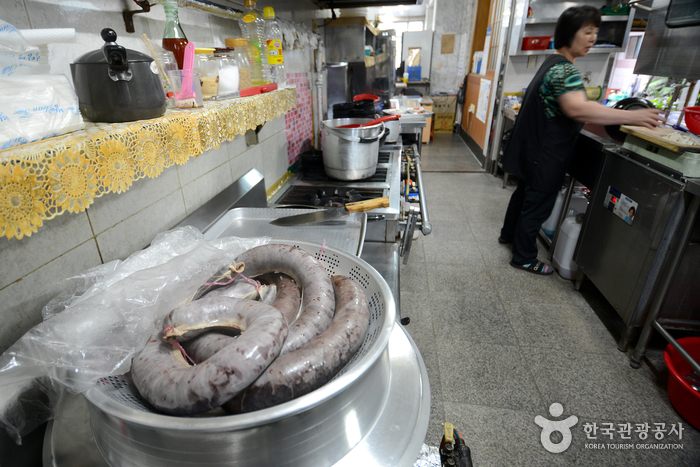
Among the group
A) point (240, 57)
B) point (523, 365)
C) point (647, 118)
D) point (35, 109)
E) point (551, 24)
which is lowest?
point (523, 365)

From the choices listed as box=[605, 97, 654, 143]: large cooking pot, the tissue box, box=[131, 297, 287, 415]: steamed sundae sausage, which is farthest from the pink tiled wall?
the tissue box

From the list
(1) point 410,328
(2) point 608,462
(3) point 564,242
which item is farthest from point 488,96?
(2) point 608,462

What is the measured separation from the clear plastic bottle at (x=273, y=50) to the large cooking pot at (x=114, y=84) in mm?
743

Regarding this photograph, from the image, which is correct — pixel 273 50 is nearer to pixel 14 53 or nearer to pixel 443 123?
pixel 14 53

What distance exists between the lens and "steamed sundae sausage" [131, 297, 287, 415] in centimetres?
A: 46

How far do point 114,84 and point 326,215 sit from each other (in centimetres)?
72

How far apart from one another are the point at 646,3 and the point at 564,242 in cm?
230

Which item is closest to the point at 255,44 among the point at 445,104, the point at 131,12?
the point at 131,12

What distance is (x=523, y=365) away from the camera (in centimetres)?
170

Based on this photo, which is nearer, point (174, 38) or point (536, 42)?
point (174, 38)

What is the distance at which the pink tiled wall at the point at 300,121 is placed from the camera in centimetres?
219

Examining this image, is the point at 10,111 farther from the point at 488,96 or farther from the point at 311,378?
the point at 488,96

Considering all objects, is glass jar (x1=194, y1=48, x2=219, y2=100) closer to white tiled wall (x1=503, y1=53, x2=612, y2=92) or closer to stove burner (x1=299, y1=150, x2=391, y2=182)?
stove burner (x1=299, y1=150, x2=391, y2=182)

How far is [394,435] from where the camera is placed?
1.96ft
